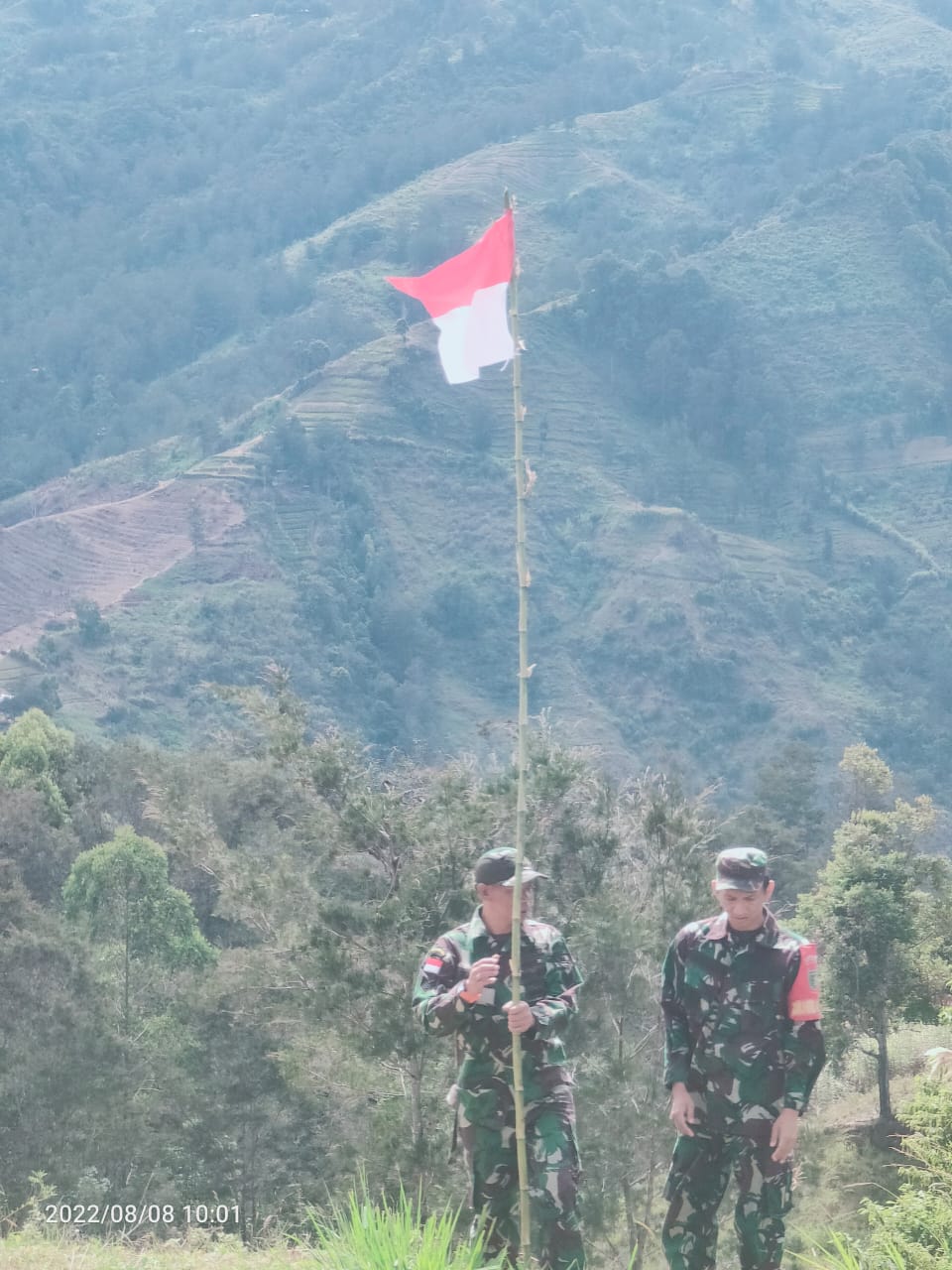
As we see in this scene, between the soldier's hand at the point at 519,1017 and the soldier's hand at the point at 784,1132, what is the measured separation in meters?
0.77

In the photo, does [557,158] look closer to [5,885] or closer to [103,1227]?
[5,885]

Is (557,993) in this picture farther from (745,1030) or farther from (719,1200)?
(719,1200)

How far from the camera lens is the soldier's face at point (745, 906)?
15.2 ft

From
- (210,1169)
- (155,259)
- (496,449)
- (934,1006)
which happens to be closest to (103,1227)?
(210,1169)

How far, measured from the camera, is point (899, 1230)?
13.9 feet

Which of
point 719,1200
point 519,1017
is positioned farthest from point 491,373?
point 519,1017

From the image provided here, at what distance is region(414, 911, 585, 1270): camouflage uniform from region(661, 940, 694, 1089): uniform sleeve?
279 mm

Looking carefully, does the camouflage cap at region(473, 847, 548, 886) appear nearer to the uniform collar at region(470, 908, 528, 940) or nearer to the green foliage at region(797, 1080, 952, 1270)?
the uniform collar at region(470, 908, 528, 940)

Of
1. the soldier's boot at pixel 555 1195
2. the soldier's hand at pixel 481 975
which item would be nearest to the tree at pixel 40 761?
the soldier's boot at pixel 555 1195

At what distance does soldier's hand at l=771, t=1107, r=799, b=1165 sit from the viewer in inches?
180

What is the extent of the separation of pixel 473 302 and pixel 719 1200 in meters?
2.70

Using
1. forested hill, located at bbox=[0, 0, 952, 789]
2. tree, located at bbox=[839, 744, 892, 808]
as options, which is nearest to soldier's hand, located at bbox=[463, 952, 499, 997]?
tree, located at bbox=[839, 744, 892, 808]

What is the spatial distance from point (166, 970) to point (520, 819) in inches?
678

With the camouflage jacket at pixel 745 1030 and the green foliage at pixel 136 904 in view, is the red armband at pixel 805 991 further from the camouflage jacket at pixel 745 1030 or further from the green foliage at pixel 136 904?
the green foliage at pixel 136 904
